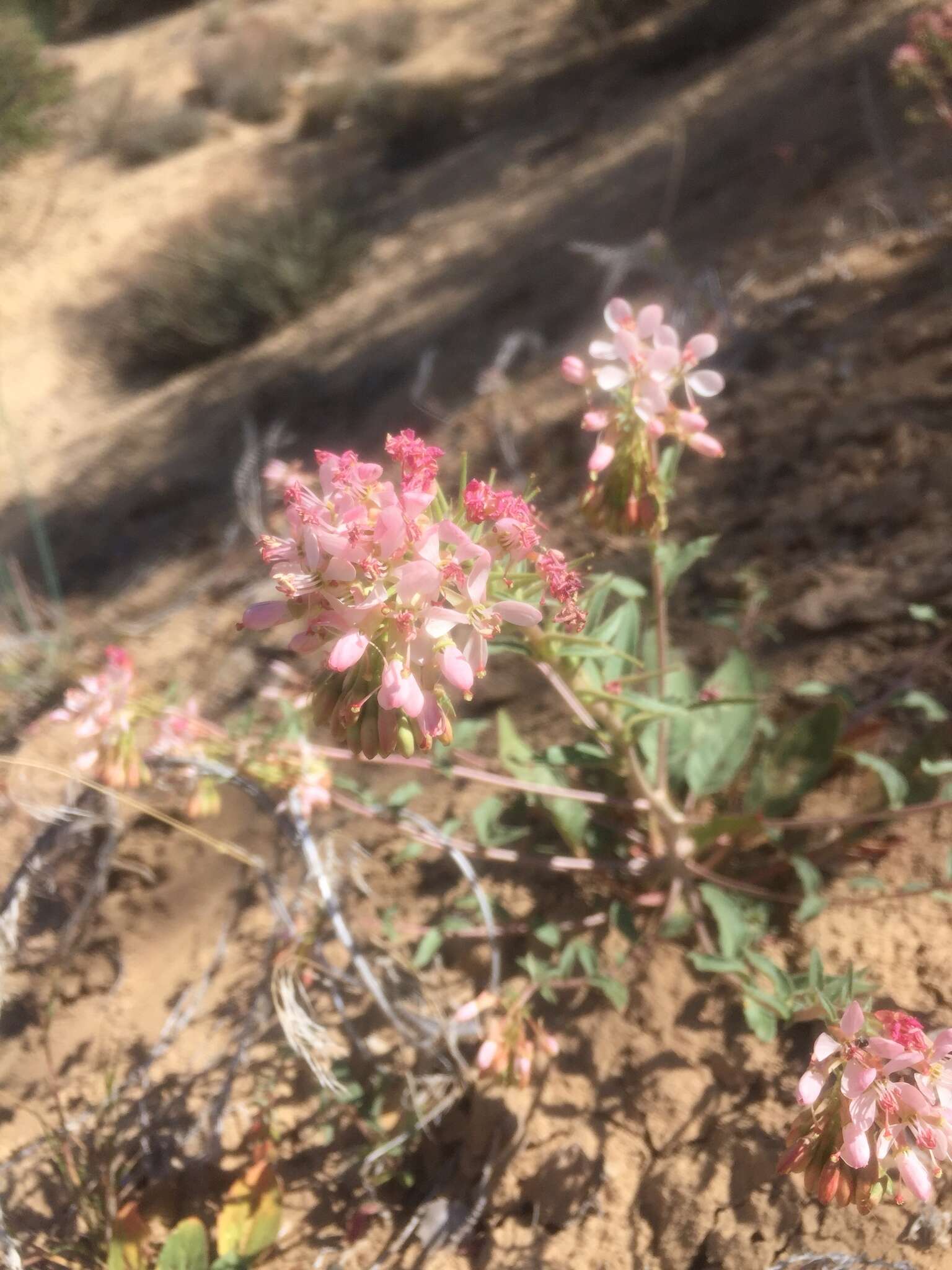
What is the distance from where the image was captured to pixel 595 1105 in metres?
2.18

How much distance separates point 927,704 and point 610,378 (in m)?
1.31

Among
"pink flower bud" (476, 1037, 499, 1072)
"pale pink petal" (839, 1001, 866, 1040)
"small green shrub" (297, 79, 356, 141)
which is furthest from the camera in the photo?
"small green shrub" (297, 79, 356, 141)

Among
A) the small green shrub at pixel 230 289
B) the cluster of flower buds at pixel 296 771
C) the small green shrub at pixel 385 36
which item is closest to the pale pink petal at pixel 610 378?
the cluster of flower buds at pixel 296 771

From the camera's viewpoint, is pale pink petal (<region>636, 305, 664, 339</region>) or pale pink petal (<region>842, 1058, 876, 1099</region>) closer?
pale pink petal (<region>842, 1058, 876, 1099</region>)

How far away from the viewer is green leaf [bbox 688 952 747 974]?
6.80 feet

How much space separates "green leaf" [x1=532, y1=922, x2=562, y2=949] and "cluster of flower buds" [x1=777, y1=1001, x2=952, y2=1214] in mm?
914

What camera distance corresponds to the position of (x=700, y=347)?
1783mm

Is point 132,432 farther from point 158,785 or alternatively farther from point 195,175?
point 195,175

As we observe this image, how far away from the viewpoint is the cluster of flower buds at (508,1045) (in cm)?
198

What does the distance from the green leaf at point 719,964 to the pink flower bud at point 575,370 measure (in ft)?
4.39

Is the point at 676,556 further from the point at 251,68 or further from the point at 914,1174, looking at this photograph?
the point at 251,68

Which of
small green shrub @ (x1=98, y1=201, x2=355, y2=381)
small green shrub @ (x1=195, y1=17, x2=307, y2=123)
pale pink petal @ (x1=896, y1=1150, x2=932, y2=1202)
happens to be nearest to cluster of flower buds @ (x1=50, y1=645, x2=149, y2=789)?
pale pink petal @ (x1=896, y1=1150, x2=932, y2=1202)

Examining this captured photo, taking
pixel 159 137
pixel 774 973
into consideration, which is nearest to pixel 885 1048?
pixel 774 973

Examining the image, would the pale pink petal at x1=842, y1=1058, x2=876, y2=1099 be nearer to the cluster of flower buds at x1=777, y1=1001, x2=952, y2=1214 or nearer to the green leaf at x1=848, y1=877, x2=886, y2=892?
the cluster of flower buds at x1=777, y1=1001, x2=952, y2=1214
